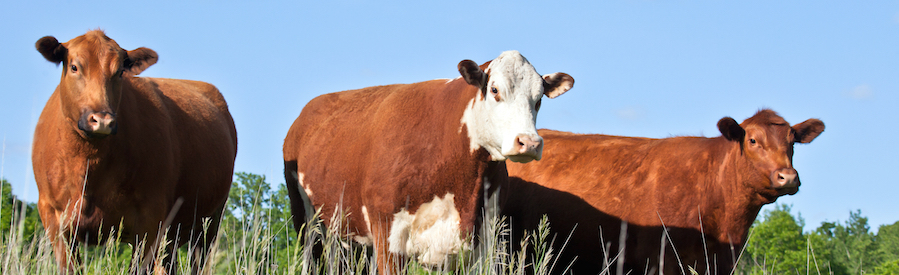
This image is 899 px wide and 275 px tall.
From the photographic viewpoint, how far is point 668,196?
24.1 feet

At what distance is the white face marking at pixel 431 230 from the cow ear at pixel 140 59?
2446mm

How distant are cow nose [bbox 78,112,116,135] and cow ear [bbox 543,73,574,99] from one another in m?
3.33

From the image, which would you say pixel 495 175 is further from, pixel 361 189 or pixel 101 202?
pixel 101 202

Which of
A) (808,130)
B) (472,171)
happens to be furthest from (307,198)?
(808,130)

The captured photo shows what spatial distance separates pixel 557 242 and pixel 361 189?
7.96ft

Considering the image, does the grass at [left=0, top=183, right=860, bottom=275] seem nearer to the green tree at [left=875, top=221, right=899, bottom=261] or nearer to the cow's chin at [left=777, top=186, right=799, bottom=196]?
the cow's chin at [left=777, top=186, right=799, bottom=196]

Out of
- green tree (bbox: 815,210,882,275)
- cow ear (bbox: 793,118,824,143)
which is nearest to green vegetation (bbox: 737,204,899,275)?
green tree (bbox: 815,210,882,275)

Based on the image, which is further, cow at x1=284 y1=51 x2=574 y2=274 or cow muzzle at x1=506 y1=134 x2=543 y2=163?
cow at x1=284 y1=51 x2=574 y2=274

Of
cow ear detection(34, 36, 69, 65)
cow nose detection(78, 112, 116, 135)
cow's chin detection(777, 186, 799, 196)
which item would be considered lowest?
cow's chin detection(777, 186, 799, 196)

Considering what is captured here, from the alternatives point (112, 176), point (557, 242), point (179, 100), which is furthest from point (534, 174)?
point (112, 176)

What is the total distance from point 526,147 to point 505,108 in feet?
1.59

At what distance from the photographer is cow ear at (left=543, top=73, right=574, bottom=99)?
626 centimetres

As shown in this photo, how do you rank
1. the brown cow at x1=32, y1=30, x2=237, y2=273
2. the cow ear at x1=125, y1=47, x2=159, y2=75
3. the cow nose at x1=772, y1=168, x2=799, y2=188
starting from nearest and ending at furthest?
1. the brown cow at x1=32, y1=30, x2=237, y2=273
2. the cow ear at x1=125, y1=47, x2=159, y2=75
3. the cow nose at x1=772, y1=168, x2=799, y2=188

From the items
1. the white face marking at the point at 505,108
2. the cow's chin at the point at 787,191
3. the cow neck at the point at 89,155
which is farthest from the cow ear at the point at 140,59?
the cow's chin at the point at 787,191
